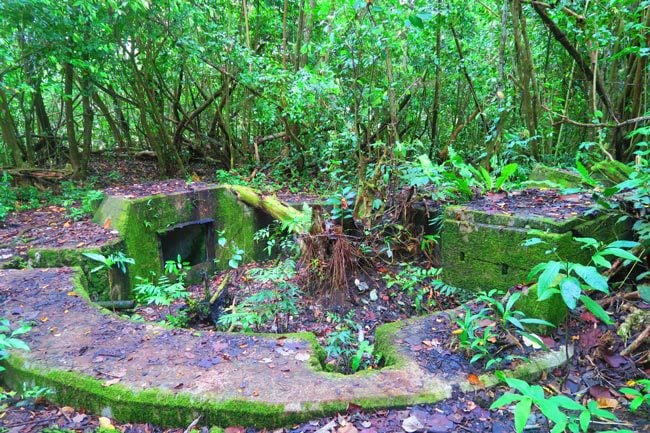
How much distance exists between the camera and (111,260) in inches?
194

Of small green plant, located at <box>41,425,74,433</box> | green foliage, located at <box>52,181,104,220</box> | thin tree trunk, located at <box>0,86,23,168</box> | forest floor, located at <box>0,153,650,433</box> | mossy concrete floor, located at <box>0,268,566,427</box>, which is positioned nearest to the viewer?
small green plant, located at <box>41,425,74,433</box>

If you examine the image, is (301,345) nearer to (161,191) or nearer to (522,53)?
(161,191)

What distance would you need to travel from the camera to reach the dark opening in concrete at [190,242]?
21.6 feet

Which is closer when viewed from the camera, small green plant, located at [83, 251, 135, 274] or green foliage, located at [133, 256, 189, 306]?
green foliage, located at [133, 256, 189, 306]

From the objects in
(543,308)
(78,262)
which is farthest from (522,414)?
(78,262)

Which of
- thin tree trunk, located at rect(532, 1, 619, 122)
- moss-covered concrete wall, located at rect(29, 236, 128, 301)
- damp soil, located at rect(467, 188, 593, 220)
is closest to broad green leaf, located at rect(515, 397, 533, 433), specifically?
damp soil, located at rect(467, 188, 593, 220)

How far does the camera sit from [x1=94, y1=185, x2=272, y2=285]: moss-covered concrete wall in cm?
577

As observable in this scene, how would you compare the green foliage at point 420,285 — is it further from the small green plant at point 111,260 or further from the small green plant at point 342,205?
the small green plant at point 111,260

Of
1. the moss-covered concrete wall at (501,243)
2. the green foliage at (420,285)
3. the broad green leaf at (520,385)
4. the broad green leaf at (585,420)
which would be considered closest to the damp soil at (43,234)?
the green foliage at (420,285)

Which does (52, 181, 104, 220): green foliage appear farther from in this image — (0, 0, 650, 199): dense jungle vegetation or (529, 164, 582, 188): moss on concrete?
(529, 164, 582, 188): moss on concrete

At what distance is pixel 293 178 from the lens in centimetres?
909

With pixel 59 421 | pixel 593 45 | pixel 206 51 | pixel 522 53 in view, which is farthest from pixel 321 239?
pixel 206 51

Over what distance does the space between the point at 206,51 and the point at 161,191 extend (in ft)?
10.2

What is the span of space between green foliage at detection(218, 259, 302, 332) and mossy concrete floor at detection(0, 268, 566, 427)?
0.97 meters
